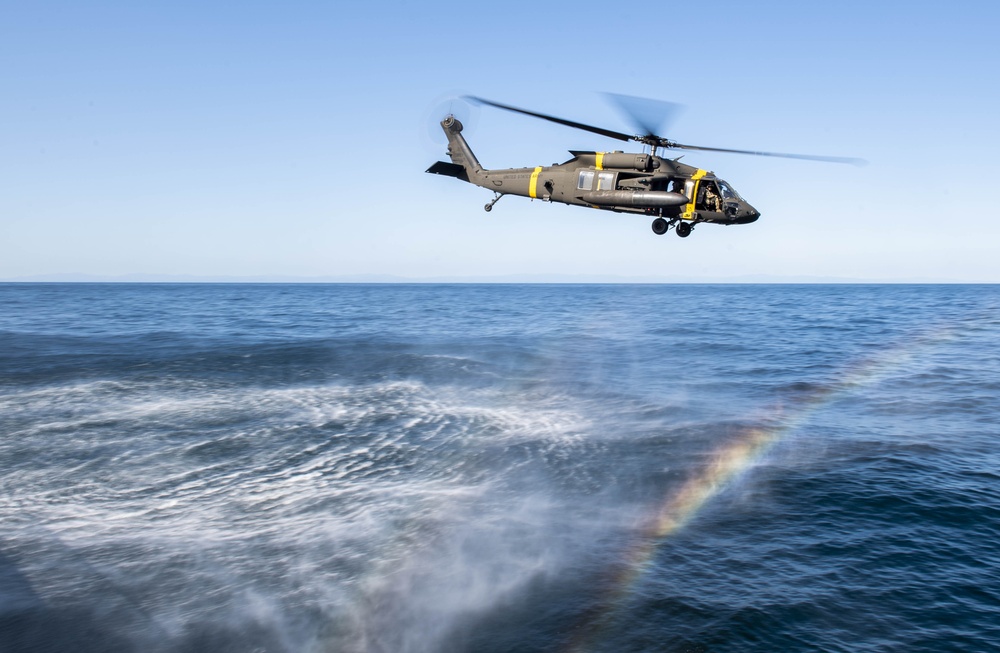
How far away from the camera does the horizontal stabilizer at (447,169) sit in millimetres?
27328

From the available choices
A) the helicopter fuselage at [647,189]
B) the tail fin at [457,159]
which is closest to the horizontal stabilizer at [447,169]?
the tail fin at [457,159]

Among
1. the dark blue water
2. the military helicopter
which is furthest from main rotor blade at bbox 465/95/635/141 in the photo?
the dark blue water

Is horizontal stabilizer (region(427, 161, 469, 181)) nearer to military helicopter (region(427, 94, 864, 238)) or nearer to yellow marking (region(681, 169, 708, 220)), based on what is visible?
military helicopter (region(427, 94, 864, 238))

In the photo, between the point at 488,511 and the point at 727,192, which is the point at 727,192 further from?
the point at 488,511

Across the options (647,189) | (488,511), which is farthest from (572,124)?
(488,511)

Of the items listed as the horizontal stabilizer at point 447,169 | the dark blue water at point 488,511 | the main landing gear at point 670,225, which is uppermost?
the horizontal stabilizer at point 447,169

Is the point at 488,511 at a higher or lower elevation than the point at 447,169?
lower

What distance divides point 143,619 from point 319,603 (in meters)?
5.41

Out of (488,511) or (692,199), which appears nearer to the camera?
(692,199)

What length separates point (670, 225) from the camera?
23.7m

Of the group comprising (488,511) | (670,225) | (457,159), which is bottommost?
(488,511)

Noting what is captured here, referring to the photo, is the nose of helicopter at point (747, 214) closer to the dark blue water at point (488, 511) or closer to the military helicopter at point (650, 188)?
the military helicopter at point (650, 188)

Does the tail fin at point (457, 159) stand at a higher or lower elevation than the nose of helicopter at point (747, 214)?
higher

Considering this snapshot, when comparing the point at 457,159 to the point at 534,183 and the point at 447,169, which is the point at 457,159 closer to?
the point at 447,169
